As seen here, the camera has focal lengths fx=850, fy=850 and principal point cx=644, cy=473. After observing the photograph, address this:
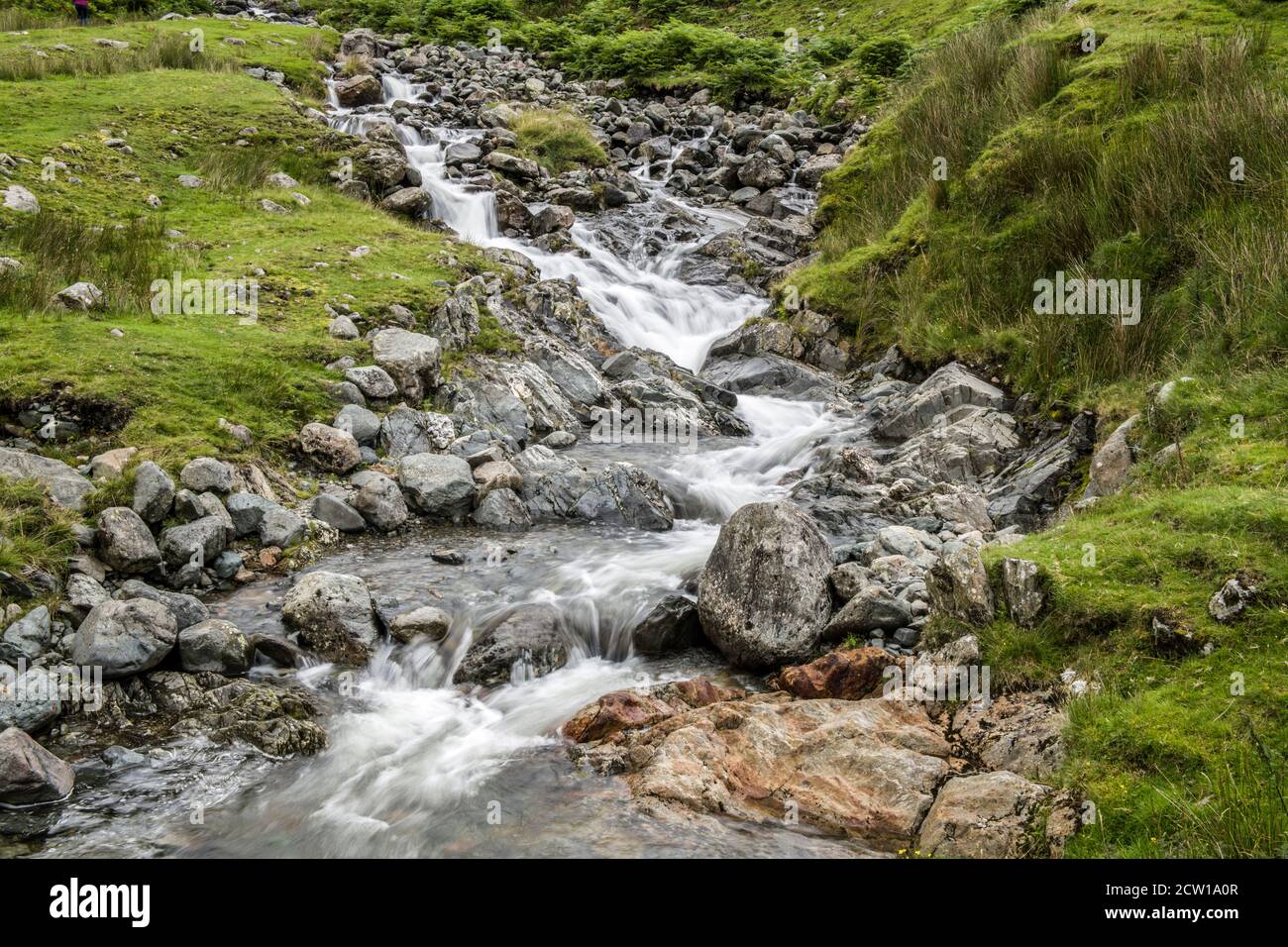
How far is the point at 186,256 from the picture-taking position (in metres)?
12.6

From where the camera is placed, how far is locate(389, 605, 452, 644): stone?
7223 millimetres

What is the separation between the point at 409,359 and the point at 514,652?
217 inches

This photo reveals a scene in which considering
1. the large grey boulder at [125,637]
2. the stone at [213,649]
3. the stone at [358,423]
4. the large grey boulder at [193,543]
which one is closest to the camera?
the large grey boulder at [125,637]

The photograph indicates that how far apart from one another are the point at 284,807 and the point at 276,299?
28.7 feet

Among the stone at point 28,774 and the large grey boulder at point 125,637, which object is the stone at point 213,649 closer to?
the large grey boulder at point 125,637

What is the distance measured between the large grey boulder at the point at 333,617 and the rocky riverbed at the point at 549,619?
0.07 feet

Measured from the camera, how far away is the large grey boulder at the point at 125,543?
281 inches

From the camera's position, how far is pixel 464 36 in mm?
35188

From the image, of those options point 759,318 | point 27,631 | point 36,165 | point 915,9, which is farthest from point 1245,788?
point 915,9

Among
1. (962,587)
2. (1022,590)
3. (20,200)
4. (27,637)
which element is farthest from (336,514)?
(20,200)

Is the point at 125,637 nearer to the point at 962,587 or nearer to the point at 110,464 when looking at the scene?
the point at 110,464

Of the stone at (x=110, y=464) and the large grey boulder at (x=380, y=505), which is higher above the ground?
the stone at (x=110, y=464)

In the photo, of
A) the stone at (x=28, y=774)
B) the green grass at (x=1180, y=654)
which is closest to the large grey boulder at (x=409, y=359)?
the stone at (x=28, y=774)
